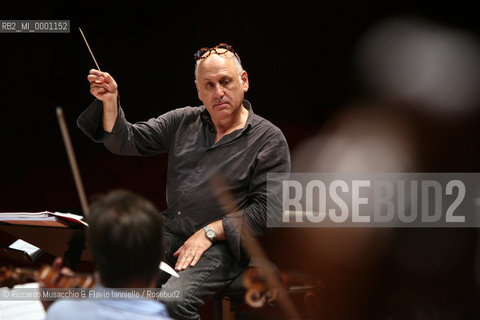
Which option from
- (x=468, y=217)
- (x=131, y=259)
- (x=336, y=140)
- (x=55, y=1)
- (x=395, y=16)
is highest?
(x=55, y=1)

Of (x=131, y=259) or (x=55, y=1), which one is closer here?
(x=131, y=259)

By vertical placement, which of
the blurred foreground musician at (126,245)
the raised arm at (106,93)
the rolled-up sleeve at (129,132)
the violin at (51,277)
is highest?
the raised arm at (106,93)

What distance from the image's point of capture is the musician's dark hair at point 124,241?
105 cm

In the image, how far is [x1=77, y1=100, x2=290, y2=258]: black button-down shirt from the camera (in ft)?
7.22

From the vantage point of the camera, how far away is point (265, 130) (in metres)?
2.32

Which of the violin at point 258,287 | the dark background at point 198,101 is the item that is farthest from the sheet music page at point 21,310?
the violin at point 258,287

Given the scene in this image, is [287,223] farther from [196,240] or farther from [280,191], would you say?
[196,240]

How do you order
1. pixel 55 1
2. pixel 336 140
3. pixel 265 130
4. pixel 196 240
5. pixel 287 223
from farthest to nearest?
pixel 55 1 < pixel 336 140 < pixel 287 223 < pixel 265 130 < pixel 196 240

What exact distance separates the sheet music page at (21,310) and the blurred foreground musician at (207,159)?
1.25 metres

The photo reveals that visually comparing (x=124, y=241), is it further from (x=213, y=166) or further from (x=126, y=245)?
(x=213, y=166)

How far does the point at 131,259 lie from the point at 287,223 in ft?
5.94

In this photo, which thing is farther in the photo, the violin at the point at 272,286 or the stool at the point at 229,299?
the stool at the point at 229,299

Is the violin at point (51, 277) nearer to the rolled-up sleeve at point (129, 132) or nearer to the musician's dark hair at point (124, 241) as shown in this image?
the musician's dark hair at point (124, 241)

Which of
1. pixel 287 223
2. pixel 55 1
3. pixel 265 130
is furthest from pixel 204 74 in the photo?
pixel 55 1
